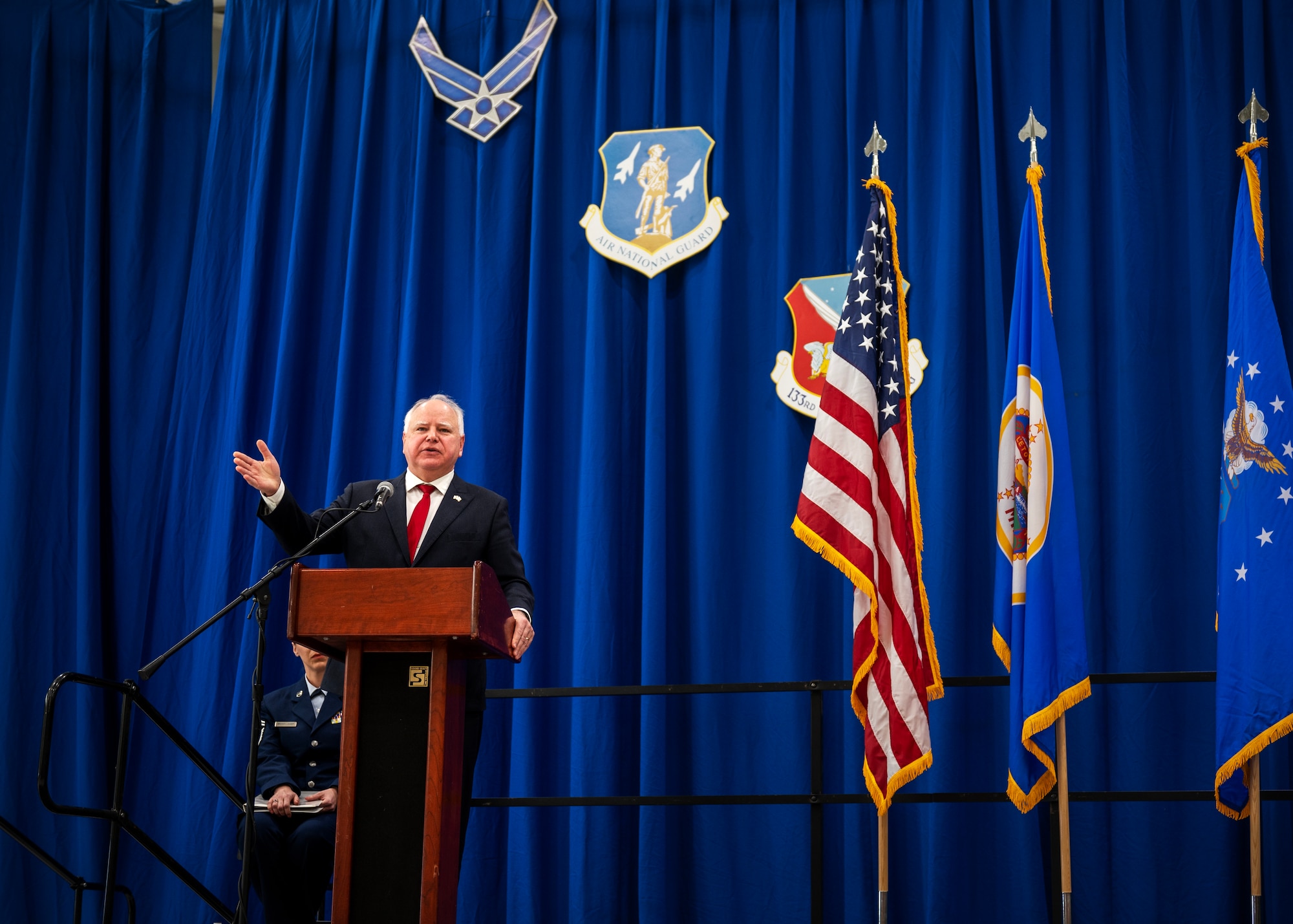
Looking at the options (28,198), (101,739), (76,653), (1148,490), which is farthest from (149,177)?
(1148,490)

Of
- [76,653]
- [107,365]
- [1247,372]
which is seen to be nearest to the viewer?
[1247,372]

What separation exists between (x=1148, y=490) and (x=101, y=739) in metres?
4.39

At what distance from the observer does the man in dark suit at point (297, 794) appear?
398cm

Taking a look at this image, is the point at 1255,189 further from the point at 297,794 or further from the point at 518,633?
the point at 297,794

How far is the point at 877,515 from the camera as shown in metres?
4.00

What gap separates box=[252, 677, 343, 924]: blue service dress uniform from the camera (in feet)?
13.0

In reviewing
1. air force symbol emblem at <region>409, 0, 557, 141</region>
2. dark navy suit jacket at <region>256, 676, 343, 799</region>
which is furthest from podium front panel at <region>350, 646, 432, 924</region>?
air force symbol emblem at <region>409, 0, 557, 141</region>

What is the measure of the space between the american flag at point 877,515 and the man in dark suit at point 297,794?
1636 millimetres

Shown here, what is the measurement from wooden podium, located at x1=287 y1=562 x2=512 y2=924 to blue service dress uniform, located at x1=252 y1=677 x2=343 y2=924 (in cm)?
63

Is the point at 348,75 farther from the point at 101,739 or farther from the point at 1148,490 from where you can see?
the point at 1148,490

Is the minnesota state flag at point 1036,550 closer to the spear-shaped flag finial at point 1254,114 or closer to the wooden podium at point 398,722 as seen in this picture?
the spear-shaped flag finial at point 1254,114

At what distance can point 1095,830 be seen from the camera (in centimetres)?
449

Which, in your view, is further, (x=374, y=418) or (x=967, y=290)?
(x=374, y=418)

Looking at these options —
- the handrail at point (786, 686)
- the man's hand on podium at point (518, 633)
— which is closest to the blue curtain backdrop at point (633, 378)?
the handrail at point (786, 686)
